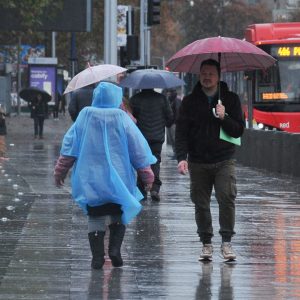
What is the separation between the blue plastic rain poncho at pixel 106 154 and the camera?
32.4 ft

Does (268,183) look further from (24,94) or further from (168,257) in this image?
(24,94)

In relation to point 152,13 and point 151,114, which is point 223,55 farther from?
point 152,13

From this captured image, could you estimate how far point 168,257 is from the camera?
10.8 m

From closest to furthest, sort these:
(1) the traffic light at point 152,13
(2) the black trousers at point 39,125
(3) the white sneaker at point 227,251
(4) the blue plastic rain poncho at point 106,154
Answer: (4) the blue plastic rain poncho at point 106,154
(3) the white sneaker at point 227,251
(1) the traffic light at point 152,13
(2) the black trousers at point 39,125

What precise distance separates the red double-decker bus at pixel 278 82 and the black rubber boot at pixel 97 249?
21319 mm

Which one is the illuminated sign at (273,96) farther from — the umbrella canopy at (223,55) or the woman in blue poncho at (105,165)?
the woman in blue poncho at (105,165)

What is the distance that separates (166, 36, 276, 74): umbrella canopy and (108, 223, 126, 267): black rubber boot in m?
1.74

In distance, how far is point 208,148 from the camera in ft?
34.1

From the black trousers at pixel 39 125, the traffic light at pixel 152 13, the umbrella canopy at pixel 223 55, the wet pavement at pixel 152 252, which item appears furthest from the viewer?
the black trousers at pixel 39 125

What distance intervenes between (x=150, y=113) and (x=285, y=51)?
626 inches

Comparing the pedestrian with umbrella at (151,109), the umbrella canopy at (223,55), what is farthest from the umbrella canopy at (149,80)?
the umbrella canopy at (223,55)

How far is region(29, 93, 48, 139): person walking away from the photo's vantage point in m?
39.5

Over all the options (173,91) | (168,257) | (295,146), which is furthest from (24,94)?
(168,257)

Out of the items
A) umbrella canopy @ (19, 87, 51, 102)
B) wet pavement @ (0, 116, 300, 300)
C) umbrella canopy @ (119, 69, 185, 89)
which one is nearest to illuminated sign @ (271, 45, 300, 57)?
umbrella canopy @ (19, 87, 51, 102)
